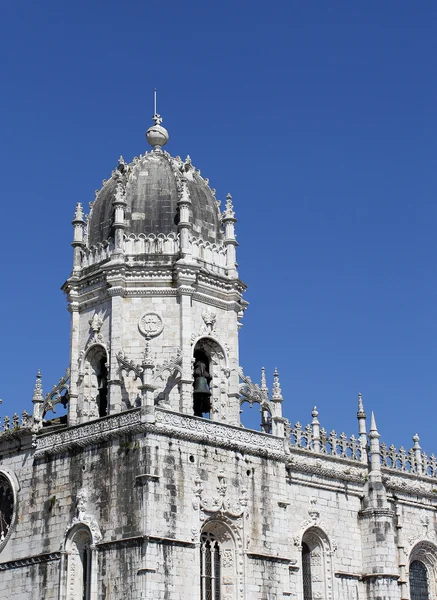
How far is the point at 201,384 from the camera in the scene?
42.7 metres

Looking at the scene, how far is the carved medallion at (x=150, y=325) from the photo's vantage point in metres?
42.2

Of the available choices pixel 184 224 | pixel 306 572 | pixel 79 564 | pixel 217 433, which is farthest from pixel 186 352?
pixel 306 572

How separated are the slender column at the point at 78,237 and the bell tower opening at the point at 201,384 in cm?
608

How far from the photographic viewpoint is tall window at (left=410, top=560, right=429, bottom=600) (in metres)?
49.7

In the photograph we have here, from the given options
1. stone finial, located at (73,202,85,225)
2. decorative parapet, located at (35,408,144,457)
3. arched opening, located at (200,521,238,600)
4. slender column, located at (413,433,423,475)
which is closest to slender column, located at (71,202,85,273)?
stone finial, located at (73,202,85,225)

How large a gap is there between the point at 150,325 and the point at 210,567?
9.08 metres

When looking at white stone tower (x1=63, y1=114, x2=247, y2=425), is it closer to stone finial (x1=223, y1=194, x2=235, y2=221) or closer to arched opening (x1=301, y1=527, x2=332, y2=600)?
stone finial (x1=223, y1=194, x2=235, y2=221)

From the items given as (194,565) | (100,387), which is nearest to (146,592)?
(194,565)

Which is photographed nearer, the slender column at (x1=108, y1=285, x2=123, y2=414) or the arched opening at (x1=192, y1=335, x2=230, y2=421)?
the slender column at (x1=108, y1=285, x2=123, y2=414)

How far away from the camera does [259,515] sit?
41.9 m

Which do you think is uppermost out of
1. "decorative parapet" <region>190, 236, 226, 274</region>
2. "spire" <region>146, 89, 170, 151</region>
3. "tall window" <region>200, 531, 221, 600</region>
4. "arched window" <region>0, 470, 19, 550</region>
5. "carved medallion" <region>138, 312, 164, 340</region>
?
"spire" <region>146, 89, 170, 151</region>

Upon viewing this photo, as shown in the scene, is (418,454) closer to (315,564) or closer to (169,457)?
(315,564)

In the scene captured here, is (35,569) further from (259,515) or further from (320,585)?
(320,585)

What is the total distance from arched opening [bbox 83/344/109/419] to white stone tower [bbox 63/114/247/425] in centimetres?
4
